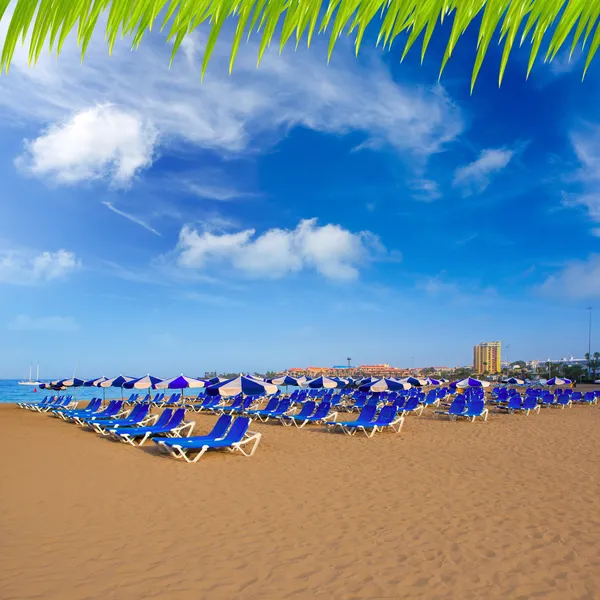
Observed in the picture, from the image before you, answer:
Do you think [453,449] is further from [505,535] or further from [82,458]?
[82,458]

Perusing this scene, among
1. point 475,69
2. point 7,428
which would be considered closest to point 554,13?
point 475,69

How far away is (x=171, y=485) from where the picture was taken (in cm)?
728

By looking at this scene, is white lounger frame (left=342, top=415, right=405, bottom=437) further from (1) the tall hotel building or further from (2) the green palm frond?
(1) the tall hotel building

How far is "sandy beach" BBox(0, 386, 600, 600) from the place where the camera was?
395cm

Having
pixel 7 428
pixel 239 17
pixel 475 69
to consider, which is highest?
pixel 239 17

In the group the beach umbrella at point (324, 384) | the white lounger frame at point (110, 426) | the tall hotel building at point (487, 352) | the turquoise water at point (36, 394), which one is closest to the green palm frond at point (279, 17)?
the white lounger frame at point (110, 426)

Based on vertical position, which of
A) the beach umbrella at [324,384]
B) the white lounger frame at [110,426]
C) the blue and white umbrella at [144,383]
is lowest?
the white lounger frame at [110,426]

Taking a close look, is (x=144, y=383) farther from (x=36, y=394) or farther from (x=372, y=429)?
(x=36, y=394)

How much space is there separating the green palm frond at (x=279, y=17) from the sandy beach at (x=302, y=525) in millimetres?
3770

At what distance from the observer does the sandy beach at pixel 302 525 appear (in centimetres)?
395

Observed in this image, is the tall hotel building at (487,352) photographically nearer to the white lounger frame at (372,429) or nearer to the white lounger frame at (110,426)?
the white lounger frame at (372,429)

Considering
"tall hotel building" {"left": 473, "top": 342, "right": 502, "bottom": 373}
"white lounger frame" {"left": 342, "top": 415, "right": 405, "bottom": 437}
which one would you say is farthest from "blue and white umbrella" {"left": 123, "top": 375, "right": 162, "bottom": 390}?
"tall hotel building" {"left": 473, "top": 342, "right": 502, "bottom": 373}

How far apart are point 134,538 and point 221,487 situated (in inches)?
88.1

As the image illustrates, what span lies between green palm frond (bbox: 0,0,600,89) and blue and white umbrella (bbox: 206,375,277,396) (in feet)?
37.2
